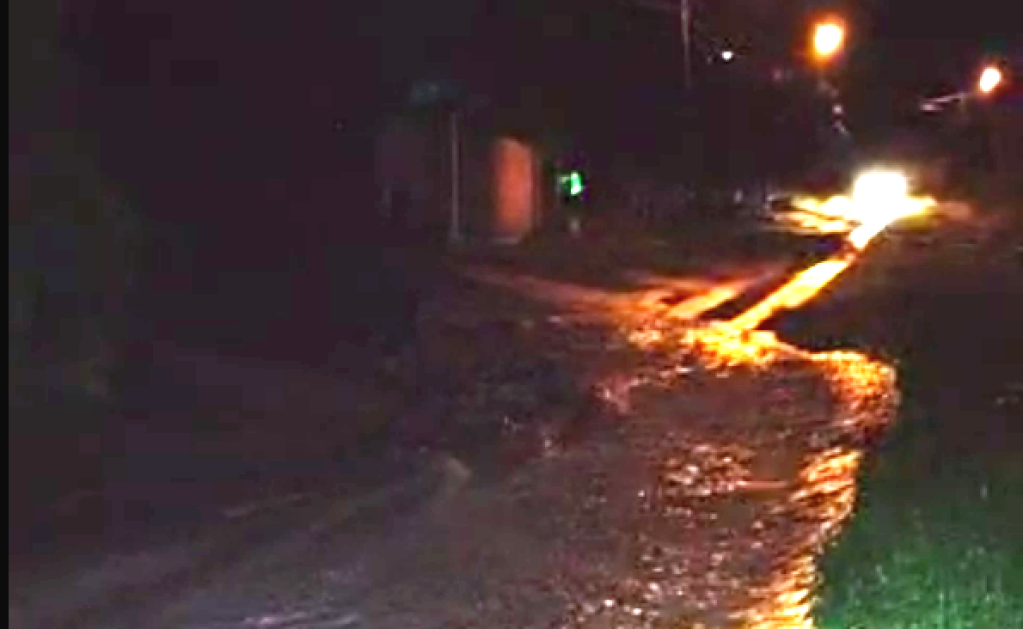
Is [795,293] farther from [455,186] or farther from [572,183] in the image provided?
[572,183]

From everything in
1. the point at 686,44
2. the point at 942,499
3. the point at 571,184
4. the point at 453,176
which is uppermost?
the point at 686,44

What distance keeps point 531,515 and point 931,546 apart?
8.26ft

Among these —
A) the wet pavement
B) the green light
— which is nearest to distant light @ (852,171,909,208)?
the green light

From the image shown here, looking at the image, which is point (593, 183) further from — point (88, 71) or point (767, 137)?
point (88, 71)

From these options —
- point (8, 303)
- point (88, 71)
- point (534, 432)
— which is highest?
point (88, 71)

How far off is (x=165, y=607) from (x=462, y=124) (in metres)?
23.2

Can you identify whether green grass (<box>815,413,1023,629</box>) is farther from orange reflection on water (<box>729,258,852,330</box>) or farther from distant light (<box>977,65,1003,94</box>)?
distant light (<box>977,65,1003,94</box>)

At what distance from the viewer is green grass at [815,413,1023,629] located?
26.1ft

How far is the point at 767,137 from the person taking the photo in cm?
5569

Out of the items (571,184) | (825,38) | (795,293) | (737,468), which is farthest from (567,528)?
(825,38)

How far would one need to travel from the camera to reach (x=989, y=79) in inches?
3531

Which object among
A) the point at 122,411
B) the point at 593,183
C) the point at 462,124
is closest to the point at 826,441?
the point at 122,411

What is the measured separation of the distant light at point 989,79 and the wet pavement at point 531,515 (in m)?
73.8

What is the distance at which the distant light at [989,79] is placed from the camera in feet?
293
